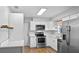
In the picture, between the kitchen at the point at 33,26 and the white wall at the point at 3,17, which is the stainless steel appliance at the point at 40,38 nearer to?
the kitchen at the point at 33,26

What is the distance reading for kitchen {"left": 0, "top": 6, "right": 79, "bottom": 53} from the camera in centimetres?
151

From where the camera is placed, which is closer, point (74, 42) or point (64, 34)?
point (74, 42)

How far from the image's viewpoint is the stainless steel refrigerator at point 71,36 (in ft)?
7.71

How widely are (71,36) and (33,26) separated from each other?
86.8 inches

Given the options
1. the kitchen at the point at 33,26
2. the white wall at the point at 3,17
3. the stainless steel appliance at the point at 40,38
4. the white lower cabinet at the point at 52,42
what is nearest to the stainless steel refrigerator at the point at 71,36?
the kitchen at the point at 33,26

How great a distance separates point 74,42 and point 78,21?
1.52ft

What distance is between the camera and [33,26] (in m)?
4.52

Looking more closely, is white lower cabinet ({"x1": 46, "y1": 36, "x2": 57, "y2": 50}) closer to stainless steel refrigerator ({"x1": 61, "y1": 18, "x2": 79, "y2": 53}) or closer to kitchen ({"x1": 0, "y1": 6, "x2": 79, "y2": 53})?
kitchen ({"x1": 0, "y1": 6, "x2": 79, "y2": 53})

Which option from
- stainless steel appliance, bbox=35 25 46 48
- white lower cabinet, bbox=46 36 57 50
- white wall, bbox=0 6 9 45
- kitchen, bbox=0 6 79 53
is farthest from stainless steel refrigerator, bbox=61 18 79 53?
stainless steel appliance, bbox=35 25 46 48

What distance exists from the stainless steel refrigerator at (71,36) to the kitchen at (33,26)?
0.06 m
